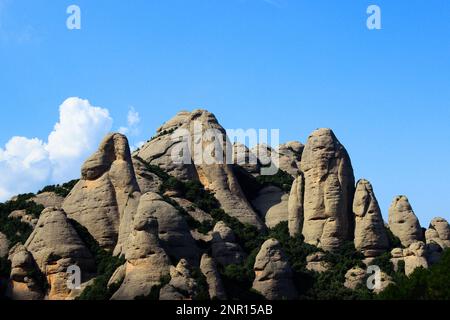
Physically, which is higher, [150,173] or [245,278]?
[150,173]

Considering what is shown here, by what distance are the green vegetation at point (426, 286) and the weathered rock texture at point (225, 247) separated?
14.9 meters

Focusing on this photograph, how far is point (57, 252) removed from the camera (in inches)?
2852

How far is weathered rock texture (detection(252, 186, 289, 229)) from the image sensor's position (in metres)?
84.6

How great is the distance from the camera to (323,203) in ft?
254

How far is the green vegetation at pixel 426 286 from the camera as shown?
5700 cm

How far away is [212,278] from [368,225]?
13.7 meters

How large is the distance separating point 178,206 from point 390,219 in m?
14.6

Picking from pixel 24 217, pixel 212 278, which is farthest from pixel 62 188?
pixel 212 278

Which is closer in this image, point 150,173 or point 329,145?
point 329,145

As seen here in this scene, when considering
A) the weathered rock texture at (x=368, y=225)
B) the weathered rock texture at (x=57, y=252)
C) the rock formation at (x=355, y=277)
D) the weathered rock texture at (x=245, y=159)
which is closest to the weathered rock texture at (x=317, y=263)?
the rock formation at (x=355, y=277)

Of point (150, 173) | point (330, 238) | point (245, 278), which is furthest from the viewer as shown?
point (150, 173)

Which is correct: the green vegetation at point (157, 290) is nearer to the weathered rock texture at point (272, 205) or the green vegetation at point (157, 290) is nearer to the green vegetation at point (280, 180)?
the weathered rock texture at point (272, 205)
